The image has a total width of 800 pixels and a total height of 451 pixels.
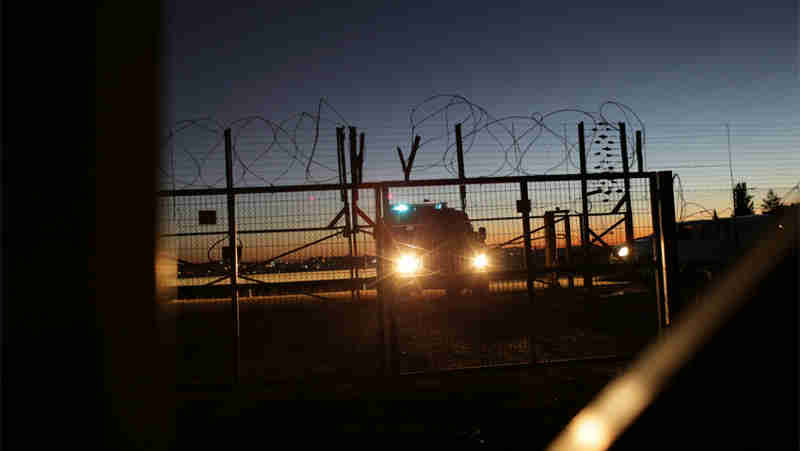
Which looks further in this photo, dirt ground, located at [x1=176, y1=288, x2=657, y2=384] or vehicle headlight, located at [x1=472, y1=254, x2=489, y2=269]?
vehicle headlight, located at [x1=472, y1=254, x2=489, y2=269]

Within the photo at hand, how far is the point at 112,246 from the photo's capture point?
0.94 m

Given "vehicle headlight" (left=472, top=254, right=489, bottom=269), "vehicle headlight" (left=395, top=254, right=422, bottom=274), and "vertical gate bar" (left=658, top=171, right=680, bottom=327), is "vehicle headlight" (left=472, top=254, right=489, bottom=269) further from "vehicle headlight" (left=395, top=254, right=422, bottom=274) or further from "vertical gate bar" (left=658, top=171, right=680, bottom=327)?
"vertical gate bar" (left=658, top=171, right=680, bottom=327)

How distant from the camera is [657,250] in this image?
4.66 metres

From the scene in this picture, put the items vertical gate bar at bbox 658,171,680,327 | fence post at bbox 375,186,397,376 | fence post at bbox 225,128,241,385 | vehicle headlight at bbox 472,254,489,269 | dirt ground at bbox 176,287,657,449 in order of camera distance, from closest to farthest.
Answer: dirt ground at bbox 176,287,657,449
fence post at bbox 225,128,241,385
fence post at bbox 375,186,397,376
vertical gate bar at bbox 658,171,680,327
vehicle headlight at bbox 472,254,489,269

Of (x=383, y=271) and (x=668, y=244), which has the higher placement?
(x=668, y=244)

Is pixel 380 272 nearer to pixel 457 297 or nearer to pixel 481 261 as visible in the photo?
pixel 481 261

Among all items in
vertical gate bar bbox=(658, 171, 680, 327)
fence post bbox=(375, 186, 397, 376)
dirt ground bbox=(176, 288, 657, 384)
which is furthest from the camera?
dirt ground bbox=(176, 288, 657, 384)

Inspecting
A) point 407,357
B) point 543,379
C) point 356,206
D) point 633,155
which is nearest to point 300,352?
point 407,357

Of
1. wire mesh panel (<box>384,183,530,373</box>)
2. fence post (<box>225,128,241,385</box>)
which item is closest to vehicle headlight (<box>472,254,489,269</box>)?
wire mesh panel (<box>384,183,530,373</box>)

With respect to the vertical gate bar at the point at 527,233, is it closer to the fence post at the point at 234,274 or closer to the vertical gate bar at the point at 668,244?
the vertical gate bar at the point at 668,244

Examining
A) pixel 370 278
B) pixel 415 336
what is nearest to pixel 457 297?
pixel 415 336

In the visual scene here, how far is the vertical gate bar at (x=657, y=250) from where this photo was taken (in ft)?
15.1

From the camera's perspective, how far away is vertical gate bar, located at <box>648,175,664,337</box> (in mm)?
4598

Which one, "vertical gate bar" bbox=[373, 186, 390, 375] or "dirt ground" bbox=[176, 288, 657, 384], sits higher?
"vertical gate bar" bbox=[373, 186, 390, 375]
